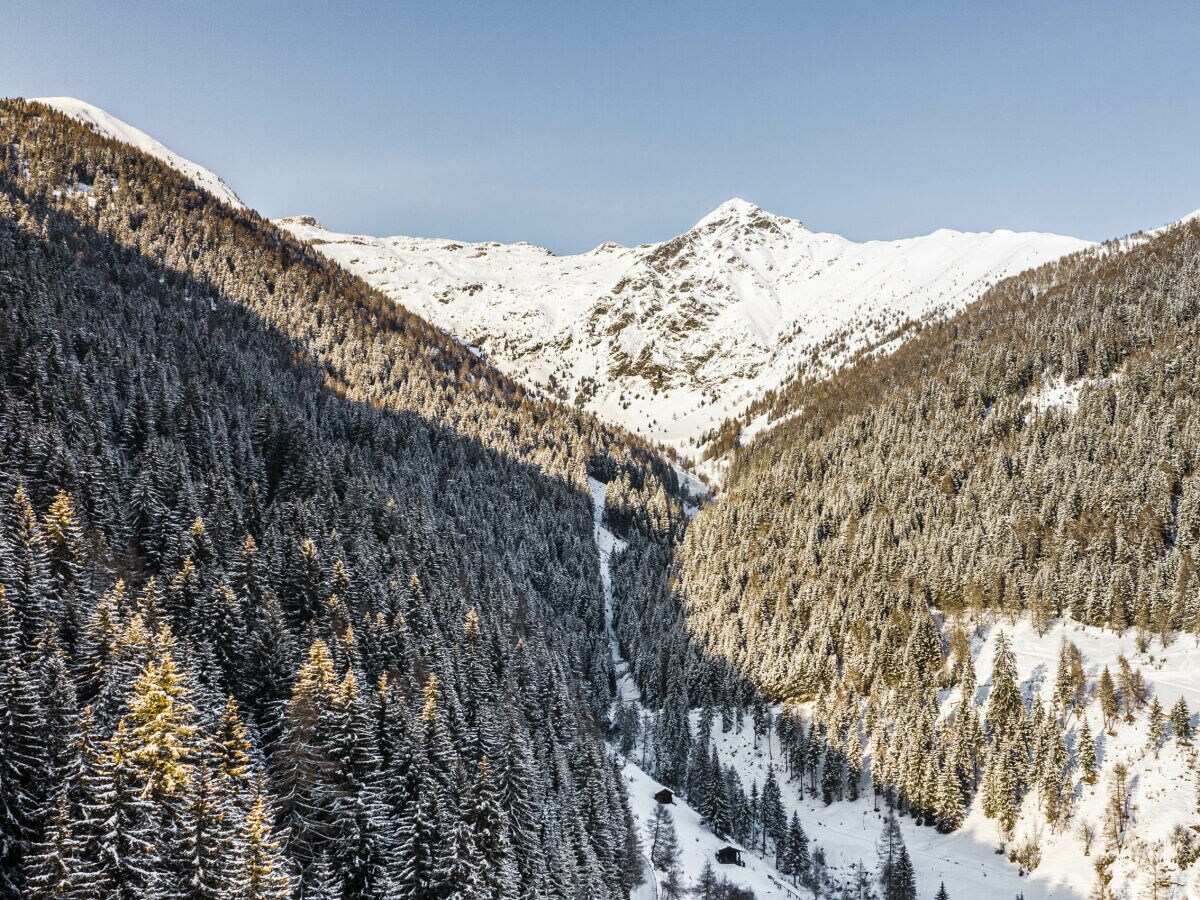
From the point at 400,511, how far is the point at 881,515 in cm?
13478

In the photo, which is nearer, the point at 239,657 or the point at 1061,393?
the point at 239,657

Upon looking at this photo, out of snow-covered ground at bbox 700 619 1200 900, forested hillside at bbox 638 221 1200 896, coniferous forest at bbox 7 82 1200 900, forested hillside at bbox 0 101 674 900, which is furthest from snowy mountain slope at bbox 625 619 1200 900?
forested hillside at bbox 0 101 674 900

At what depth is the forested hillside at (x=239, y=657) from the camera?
85.9 feet

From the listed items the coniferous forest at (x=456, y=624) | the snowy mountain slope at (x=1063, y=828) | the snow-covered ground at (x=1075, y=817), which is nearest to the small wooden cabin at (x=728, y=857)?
the snowy mountain slope at (x=1063, y=828)

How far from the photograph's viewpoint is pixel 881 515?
176500 mm

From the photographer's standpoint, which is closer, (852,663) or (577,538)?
(852,663)

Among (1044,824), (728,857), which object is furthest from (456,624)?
(1044,824)

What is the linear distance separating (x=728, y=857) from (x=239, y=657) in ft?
227

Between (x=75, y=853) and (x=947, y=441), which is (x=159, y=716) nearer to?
(x=75, y=853)

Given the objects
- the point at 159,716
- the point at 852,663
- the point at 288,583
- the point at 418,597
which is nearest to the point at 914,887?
the point at 852,663

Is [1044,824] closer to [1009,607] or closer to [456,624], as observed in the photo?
[1009,607]

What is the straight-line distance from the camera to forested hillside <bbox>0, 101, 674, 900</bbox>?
1030 inches

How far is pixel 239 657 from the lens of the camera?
164 feet

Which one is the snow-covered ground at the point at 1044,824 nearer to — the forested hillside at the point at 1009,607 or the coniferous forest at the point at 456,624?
the forested hillside at the point at 1009,607
